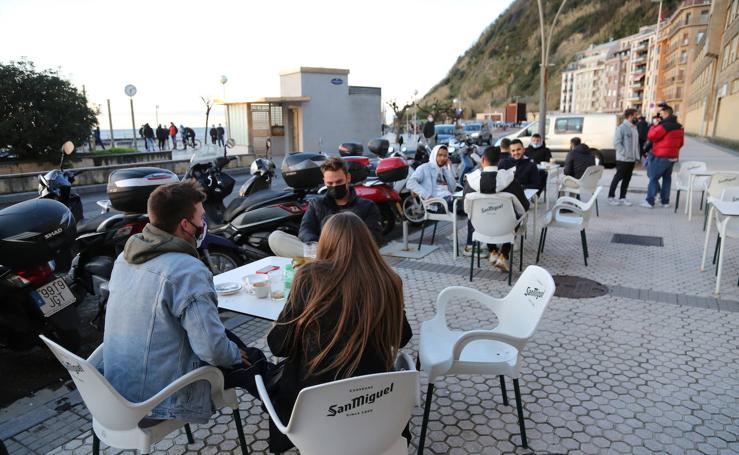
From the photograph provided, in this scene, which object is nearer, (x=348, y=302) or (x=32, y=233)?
(x=348, y=302)

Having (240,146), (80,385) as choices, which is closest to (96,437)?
(80,385)

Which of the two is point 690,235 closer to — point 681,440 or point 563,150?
point 681,440

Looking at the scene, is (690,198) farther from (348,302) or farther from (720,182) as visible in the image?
(348,302)

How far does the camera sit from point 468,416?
10.6ft

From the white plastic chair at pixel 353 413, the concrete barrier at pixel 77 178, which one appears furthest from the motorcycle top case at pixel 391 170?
the concrete barrier at pixel 77 178

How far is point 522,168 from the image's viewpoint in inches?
293

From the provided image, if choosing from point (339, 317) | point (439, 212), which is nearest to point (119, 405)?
point (339, 317)

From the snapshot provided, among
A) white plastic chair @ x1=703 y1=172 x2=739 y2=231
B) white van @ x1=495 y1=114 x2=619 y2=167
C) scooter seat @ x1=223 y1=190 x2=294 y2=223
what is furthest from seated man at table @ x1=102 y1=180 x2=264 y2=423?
white van @ x1=495 y1=114 x2=619 y2=167

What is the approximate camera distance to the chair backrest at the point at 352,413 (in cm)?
174

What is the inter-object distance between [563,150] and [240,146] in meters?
17.2

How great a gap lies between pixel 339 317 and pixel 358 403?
1.06ft

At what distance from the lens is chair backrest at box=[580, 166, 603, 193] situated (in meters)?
8.35

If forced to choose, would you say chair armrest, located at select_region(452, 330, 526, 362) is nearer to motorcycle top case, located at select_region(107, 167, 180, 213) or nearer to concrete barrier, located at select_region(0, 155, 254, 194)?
motorcycle top case, located at select_region(107, 167, 180, 213)

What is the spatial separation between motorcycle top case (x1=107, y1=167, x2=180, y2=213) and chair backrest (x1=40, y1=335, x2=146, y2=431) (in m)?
3.18
